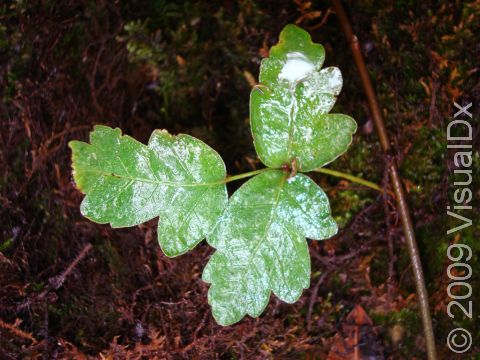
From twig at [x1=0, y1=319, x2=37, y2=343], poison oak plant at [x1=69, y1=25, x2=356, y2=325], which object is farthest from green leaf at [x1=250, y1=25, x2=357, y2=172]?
twig at [x1=0, y1=319, x2=37, y2=343]

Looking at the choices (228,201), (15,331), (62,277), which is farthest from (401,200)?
(15,331)

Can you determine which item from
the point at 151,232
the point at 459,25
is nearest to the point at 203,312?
the point at 151,232

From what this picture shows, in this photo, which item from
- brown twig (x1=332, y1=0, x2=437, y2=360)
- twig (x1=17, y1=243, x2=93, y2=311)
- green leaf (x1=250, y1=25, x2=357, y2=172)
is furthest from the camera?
twig (x1=17, y1=243, x2=93, y2=311)

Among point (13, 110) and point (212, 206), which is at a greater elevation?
point (13, 110)

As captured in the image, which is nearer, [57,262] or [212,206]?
[212,206]

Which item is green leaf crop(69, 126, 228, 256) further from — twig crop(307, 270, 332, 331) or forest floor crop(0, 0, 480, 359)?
twig crop(307, 270, 332, 331)

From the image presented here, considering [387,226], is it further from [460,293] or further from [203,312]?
[203,312]

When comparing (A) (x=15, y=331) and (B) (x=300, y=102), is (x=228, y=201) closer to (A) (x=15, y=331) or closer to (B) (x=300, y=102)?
(B) (x=300, y=102)
